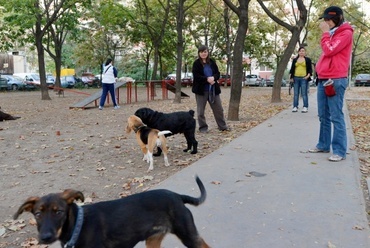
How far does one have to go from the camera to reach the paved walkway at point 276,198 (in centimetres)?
346

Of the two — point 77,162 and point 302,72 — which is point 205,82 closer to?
point 77,162

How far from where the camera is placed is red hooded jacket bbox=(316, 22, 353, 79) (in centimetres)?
567

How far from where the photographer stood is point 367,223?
3674mm

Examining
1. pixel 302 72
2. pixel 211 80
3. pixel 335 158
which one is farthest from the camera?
pixel 302 72

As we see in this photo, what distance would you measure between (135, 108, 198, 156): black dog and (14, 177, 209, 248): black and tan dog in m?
3.61

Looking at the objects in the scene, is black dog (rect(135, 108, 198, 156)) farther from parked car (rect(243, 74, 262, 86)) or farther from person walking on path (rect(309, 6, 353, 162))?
parked car (rect(243, 74, 262, 86))

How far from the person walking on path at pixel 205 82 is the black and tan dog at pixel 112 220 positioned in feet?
19.9

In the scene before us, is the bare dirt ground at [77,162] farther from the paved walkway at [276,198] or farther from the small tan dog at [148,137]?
the paved walkway at [276,198]

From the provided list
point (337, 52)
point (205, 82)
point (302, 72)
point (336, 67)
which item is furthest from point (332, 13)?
point (302, 72)

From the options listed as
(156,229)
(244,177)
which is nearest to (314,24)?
(244,177)

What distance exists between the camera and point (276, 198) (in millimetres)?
4426

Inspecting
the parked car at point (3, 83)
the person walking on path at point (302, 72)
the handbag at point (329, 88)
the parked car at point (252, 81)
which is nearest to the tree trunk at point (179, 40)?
the person walking on path at point (302, 72)

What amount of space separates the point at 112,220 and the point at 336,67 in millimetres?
4456

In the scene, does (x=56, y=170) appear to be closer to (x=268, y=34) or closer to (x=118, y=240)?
(x=118, y=240)
